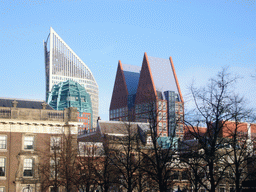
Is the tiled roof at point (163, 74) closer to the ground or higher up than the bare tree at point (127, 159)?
higher up

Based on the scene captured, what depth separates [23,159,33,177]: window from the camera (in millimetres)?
55469

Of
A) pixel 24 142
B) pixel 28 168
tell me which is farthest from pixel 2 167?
pixel 24 142

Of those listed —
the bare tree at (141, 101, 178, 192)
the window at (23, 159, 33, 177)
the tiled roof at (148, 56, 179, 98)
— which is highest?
the tiled roof at (148, 56, 179, 98)

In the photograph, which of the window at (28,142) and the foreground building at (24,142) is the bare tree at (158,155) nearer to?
the foreground building at (24,142)

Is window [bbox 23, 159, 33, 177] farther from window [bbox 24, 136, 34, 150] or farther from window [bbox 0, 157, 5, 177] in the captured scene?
window [bbox 0, 157, 5, 177]

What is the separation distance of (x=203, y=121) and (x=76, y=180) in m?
19.2

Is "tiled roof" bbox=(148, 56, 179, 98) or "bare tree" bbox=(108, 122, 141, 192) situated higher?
"tiled roof" bbox=(148, 56, 179, 98)

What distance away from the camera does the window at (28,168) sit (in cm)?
5547

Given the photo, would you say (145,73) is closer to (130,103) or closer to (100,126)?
(130,103)

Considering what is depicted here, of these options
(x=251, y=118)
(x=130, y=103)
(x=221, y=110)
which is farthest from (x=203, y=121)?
(x=130, y=103)

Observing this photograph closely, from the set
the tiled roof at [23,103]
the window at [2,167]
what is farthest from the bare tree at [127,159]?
the tiled roof at [23,103]

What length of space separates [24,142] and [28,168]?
3.54m

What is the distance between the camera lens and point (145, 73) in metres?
184

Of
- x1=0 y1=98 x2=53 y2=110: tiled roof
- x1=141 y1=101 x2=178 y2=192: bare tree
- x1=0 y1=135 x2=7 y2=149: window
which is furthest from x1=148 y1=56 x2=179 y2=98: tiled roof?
x1=141 y1=101 x2=178 y2=192: bare tree
